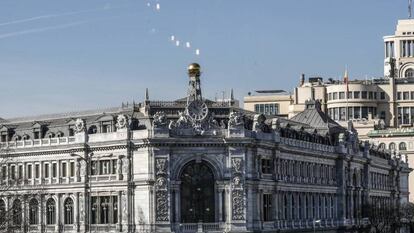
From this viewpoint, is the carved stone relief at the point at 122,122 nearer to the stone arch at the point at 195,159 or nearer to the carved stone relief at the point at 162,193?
the carved stone relief at the point at 162,193

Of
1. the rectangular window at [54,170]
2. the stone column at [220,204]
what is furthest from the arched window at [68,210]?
the stone column at [220,204]

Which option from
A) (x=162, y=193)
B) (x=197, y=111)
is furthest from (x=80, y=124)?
(x=197, y=111)

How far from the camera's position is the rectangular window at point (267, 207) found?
15975 centimetres

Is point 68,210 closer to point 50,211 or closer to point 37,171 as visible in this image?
point 50,211

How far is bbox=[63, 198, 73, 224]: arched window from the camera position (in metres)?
159

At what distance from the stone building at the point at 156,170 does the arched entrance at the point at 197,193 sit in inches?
4.7

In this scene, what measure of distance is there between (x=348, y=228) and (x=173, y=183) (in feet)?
157

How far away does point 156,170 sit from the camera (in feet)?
491

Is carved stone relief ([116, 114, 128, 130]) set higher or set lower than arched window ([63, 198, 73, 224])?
higher

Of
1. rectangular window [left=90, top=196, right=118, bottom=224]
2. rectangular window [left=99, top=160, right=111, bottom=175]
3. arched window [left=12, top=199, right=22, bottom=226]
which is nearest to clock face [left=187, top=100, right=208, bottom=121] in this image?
rectangular window [left=99, top=160, right=111, bottom=175]

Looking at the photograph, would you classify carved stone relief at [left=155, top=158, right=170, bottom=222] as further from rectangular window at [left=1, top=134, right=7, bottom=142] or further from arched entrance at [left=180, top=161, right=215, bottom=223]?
rectangular window at [left=1, top=134, right=7, bottom=142]

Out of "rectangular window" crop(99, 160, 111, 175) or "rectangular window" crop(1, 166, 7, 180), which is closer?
"rectangular window" crop(1, 166, 7, 180)

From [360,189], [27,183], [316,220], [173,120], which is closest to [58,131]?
[27,183]

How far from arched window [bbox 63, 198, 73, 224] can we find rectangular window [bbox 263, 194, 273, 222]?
23.9 metres
